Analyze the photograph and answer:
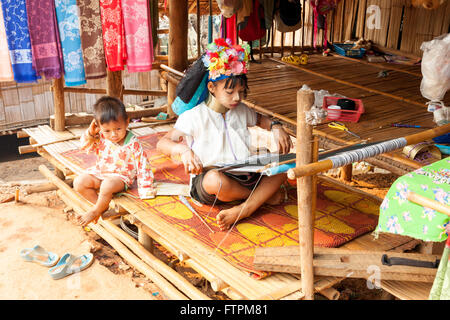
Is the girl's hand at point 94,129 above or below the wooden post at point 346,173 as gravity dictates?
above

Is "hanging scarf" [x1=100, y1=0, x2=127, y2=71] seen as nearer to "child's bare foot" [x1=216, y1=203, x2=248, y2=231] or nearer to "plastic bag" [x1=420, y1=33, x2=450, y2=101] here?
"child's bare foot" [x1=216, y1=203, x2=248, y2=231]

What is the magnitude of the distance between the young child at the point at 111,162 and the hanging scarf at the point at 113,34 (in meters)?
1.67

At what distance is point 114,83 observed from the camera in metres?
5.54

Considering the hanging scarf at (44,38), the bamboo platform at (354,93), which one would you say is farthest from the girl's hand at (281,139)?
the hanging scarf at (44,38)

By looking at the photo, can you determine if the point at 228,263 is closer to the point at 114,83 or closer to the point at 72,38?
the point at 72,38

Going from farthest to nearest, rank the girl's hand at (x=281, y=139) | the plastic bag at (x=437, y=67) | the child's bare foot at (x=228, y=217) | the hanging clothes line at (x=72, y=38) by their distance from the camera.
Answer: the hanging clothes line at (x=72, y=38) < the plastic bag at (x=437, y=67) < the girl's hand at (x=281, y=139) < the child's bare foot at (x=228, y=217)

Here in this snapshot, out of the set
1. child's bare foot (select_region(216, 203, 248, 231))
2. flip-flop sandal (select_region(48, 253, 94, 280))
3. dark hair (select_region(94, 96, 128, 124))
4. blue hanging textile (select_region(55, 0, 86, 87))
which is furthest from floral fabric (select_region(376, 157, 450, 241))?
blue hanging textile (select_region(55, 0, 86, 87))

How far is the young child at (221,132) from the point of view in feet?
10.3

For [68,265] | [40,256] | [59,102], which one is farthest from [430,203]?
[59,102]

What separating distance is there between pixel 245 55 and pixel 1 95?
19.6 feet

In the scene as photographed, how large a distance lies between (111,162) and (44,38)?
1.81m

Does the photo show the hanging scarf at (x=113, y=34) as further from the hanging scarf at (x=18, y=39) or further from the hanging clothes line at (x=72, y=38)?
the hanging scarf at (x=18, y=39)

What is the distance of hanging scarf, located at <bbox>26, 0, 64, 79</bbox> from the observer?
4.47 meters

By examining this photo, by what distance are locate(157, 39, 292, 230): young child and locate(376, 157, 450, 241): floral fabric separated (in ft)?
3.88
